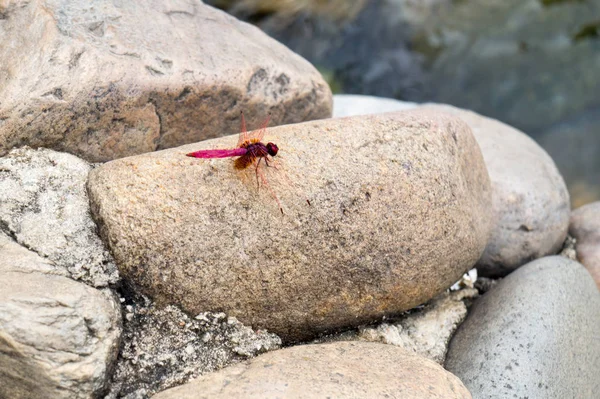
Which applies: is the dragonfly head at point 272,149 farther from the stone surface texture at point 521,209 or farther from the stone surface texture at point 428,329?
the stone surface texture at point 521,209

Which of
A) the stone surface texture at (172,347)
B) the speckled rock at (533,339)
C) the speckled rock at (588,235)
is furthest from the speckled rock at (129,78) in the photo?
the speckled rock at (588,235)

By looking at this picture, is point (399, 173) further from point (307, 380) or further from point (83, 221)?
point (83, 221)

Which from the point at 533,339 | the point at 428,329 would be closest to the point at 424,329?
the point at 428,329

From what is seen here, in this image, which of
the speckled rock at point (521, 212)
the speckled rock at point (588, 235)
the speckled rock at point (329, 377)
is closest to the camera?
the speckled rock at point (329, 377)

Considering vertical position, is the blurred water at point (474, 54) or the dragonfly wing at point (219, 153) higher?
the dragonfly wing at point (219, 153)

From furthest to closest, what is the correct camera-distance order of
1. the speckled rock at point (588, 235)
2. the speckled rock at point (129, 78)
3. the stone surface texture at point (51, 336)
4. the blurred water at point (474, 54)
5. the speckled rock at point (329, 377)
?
the blurred water at point (474, 54), the speckled rock at point (588, 235), the speckled rock at point (129, 78), the speckled rock at point (329, 377), the stone surface texture at point (51, 336)

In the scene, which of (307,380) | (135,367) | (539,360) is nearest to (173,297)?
(135,367)
